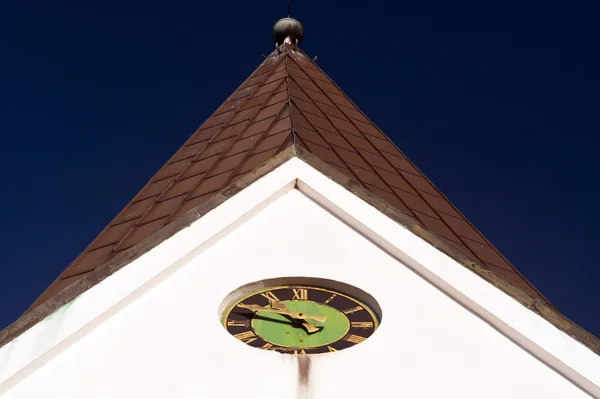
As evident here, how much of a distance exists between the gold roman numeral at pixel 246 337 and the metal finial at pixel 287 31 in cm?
811

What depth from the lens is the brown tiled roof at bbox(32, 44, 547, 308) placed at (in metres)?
7.94

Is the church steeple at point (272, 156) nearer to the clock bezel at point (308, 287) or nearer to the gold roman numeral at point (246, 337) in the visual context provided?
the clock bezel at point (308, 287)

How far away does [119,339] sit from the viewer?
244 inches

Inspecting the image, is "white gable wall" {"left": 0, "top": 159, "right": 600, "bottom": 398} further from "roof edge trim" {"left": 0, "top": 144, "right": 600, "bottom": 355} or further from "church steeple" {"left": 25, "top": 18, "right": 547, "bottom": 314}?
"church steeple" {"left": 25, "top": 18, "right": 547, "bottom": 314}

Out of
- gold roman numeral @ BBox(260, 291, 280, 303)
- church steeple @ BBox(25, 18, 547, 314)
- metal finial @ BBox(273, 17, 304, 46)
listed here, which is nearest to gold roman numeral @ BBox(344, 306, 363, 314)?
gold roman numeral @ BBox(260, 291, 280, 303)

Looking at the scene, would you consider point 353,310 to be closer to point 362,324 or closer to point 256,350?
point 362,324

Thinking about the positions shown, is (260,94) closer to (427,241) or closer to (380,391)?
(427,241)

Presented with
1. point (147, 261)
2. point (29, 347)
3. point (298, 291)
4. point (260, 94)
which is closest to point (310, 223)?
point (298, 291)

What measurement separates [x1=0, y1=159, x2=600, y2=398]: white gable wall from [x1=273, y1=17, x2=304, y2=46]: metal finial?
7213mm

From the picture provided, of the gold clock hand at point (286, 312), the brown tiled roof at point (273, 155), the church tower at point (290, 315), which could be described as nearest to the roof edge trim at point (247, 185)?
the church tower at point (290, 315)

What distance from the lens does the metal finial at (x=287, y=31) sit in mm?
13969

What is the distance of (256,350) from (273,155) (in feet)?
7.17

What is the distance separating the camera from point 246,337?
6312 millimetres

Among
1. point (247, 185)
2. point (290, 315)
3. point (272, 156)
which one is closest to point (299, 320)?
point (290, 315)
